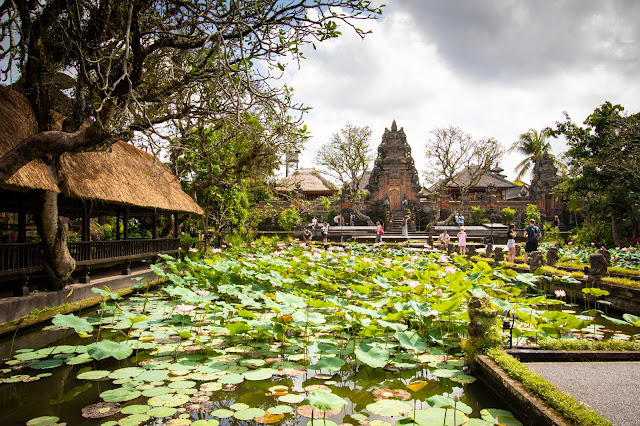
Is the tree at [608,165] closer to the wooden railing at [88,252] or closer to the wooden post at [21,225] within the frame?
the wooden railing at [88,252]

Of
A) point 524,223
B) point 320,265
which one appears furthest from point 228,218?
point 524,223

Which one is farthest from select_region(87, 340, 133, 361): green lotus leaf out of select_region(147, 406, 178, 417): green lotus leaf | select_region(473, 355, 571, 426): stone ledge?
select_region(473, 355, 571, 426): stone ledge

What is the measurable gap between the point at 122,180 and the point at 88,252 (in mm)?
1821

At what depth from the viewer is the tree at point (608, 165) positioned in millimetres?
13906

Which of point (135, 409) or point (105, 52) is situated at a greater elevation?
point (105, 52)

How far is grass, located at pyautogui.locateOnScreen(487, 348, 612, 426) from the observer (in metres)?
2.18

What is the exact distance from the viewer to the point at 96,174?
7.64m

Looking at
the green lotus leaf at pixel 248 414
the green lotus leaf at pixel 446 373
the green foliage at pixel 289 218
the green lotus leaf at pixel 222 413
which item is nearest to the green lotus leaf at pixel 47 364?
the green lotus leaf at pixel 222 413

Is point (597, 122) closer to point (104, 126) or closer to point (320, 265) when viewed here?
point (320, 265)

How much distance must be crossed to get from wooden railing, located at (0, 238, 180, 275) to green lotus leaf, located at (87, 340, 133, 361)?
11.5 ft

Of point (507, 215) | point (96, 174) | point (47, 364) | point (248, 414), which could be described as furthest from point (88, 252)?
point (507, 215)

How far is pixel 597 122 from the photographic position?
15.8 meters

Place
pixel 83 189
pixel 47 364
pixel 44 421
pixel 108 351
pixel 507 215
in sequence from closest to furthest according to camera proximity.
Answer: pixel 44 421 < pixel 108 351 < pixel 47 364 < pixel 83 189 < pixel 507 215

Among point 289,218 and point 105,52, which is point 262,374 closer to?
point 105,52
